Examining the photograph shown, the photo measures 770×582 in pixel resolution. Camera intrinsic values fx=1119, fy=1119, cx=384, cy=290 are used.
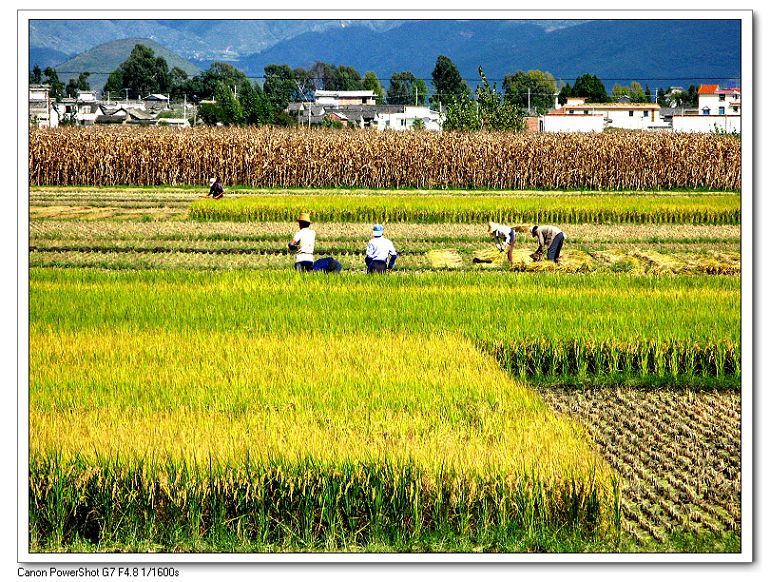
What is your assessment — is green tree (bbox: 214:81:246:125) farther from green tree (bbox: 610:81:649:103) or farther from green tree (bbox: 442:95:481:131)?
green tree (bbox: 610:81:649:103)

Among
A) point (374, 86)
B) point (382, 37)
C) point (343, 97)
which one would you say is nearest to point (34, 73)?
point (382, 37)

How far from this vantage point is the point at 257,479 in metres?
6.95

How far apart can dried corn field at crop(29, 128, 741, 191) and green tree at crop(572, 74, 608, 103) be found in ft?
20.9

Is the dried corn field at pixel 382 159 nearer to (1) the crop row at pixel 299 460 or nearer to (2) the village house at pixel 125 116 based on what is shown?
(2) the village house at pixel 125 116

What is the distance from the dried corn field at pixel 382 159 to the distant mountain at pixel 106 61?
1527 centimetres

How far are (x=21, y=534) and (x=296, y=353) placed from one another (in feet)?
12.1

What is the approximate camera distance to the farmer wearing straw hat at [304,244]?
14.9m

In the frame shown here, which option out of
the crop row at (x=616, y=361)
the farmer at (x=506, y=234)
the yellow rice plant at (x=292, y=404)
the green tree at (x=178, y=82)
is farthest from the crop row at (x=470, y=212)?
the yellow rice plant at (x=292, y=404)

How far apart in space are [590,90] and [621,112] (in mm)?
5439

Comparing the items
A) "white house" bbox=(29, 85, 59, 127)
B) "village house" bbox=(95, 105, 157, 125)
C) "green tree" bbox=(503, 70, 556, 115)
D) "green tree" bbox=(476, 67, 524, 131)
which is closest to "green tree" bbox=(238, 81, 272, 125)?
"village house" bbox=(95, 105, 157, 125)

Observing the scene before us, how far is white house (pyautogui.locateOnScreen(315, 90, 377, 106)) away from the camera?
27406mm

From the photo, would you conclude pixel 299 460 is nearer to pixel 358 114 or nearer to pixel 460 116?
pixel 358 114

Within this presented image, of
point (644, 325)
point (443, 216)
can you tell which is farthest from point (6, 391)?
point (443, 216)

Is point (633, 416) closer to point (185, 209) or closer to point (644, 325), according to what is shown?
point (644, 325)
